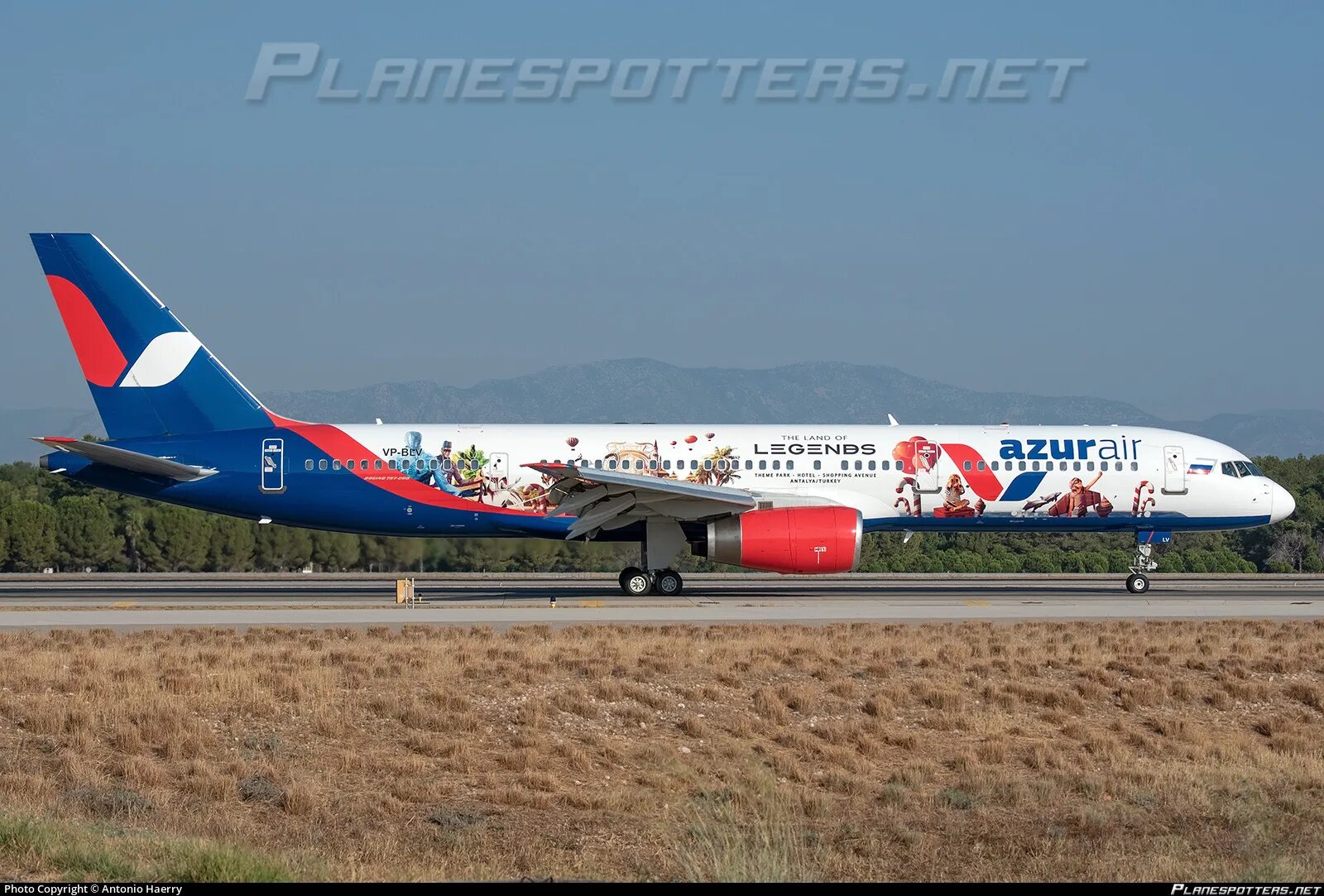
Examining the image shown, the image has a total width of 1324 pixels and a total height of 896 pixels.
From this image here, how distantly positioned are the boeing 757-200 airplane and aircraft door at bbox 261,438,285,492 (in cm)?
4

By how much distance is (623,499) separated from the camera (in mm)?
28703

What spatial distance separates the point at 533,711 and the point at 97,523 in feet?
151

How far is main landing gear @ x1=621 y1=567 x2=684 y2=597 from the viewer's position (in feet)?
97.8

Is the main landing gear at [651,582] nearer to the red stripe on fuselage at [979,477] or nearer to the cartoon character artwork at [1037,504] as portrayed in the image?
the red stripe on fuselage at [979,477]

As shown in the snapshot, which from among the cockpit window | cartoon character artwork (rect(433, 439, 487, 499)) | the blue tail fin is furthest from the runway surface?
the blue tail fin

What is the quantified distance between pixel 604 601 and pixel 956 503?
9.02 metres

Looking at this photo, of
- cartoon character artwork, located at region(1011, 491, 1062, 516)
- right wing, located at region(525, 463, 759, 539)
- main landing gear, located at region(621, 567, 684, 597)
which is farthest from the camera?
cartoon character artwork, located at region(1011, 491, 1062, 516)

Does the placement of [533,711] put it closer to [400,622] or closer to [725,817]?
[725,817]

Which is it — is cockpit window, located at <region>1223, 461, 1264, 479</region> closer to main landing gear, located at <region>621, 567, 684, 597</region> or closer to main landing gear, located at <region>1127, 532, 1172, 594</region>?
main landing gear, located at <region>1127, 532, 1172, 594</region>

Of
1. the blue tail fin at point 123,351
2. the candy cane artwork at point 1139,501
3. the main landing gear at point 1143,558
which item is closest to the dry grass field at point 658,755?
the candy cane artwork at point 1139,501

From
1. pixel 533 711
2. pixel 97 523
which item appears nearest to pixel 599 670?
pixel 533 711

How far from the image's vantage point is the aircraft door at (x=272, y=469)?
98.9 feet

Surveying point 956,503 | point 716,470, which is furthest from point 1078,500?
point 716,470

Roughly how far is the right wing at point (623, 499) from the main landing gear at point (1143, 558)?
10.0 m
